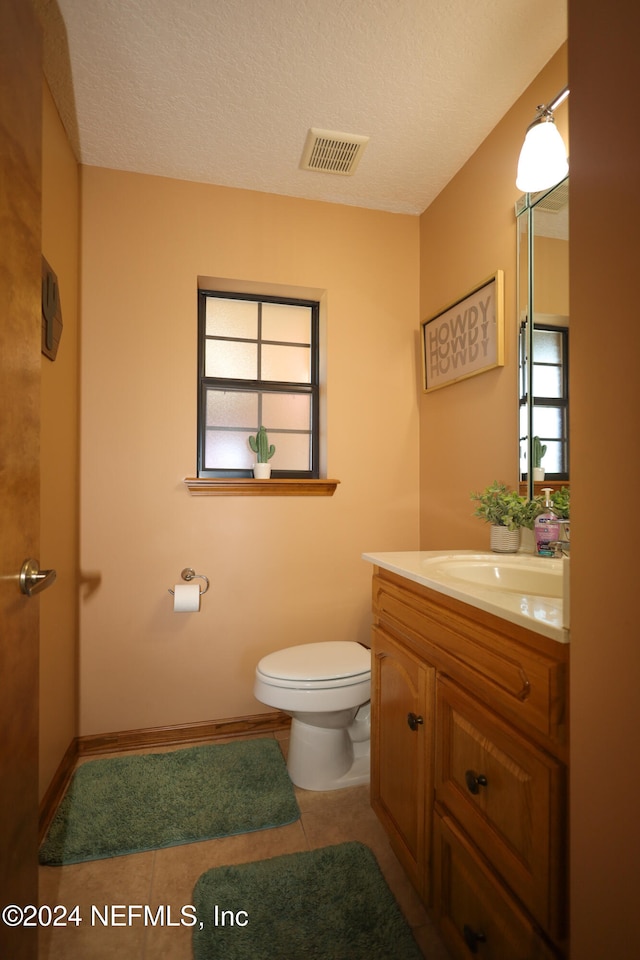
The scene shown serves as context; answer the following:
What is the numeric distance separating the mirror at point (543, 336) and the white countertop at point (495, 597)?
1.11 feet

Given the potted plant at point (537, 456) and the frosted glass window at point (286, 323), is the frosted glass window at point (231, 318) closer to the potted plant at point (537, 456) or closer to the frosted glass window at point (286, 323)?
the frosted glass window at point (286, 323)

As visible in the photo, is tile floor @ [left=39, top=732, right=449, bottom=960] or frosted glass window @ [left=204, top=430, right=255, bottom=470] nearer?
tile floor @ [left=39, top=732, right=449, bottom=960]

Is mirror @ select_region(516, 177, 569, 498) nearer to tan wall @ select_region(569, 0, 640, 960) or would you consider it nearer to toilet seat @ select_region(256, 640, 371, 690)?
tan wall @ select_region(569, 0, 640, 960)

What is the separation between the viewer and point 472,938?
1016 mm

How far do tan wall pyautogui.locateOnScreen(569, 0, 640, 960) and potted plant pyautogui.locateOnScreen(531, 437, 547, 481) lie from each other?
99 cm

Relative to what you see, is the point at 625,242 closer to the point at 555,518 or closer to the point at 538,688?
the point at 538,688

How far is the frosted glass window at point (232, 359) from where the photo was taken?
96.4 inches

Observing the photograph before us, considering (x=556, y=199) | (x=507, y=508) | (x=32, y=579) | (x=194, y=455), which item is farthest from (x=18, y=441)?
(x=556, y=199)

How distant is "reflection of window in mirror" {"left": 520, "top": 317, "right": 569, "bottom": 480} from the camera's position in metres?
1.50

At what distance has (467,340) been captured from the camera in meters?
2.08

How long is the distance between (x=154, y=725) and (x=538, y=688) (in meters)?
1.92

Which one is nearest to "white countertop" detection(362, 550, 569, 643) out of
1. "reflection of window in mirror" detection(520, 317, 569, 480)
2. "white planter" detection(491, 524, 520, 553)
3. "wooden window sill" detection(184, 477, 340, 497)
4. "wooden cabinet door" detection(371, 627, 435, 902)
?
"white planter" detection(491, 524, 520, 553)

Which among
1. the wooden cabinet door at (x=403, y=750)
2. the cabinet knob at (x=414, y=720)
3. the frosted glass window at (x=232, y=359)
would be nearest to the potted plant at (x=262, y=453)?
the frosted glass window at (x=232, y=359)

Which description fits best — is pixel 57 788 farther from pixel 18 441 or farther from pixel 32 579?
pixel 18 441
